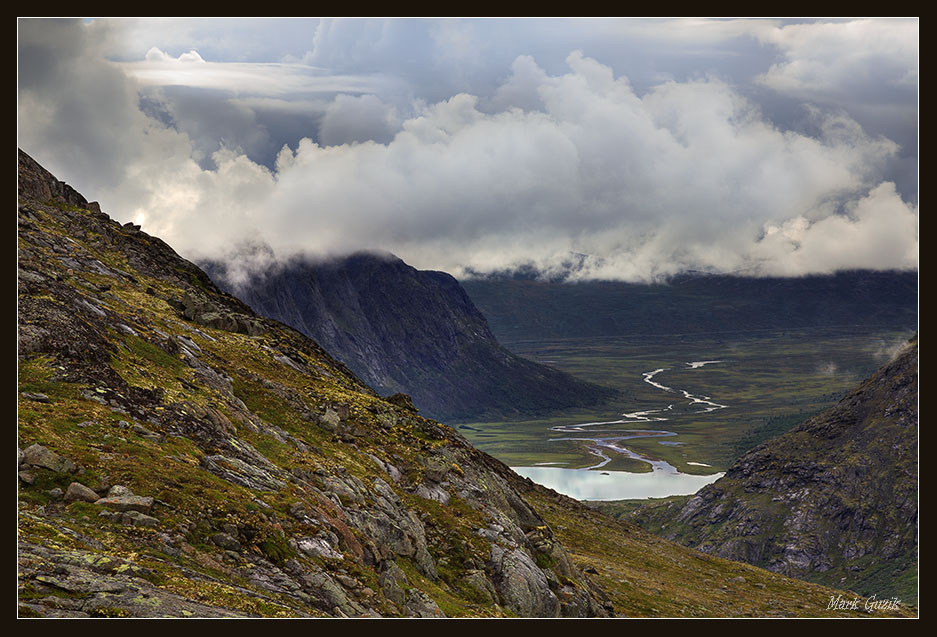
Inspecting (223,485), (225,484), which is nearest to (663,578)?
(225,484)

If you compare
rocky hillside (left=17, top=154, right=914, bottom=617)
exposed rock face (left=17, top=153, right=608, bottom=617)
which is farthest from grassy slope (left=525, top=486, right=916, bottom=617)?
exposed rock face (left=17, top=153, right=608, bottom=617)

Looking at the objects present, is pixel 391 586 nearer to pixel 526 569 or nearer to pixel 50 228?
pixel 526 569

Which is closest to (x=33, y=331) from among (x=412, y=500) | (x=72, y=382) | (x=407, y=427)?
(x=72, y=382)

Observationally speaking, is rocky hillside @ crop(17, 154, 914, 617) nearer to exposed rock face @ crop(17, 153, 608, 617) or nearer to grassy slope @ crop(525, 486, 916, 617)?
exposed rock face @ crop(17, 153, 608, 617)

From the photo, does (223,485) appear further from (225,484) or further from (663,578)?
(663,578)

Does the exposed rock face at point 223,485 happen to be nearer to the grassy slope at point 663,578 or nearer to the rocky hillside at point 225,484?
the rocky hillside at point 225,484

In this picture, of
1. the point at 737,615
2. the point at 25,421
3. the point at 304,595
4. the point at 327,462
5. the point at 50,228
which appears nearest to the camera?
the point at 304,595
